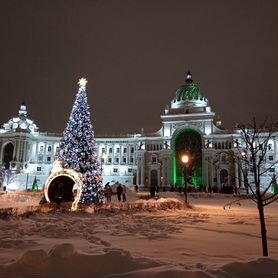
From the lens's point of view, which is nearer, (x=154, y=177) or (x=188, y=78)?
(x=154, y=177)

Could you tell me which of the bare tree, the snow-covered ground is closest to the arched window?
the bare tree

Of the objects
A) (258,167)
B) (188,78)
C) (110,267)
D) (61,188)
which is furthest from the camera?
(188,78)

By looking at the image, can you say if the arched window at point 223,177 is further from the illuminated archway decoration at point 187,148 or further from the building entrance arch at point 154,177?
the building entrance arch at point 154,177

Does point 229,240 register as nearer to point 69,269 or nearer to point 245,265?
point 245,265

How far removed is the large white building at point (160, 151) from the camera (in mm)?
73812

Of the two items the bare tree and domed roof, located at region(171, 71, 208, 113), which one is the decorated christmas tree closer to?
the bare tree

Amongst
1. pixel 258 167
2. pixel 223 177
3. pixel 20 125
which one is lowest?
pixel 258 167

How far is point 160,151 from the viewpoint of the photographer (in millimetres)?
80000

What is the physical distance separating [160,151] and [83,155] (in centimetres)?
5778

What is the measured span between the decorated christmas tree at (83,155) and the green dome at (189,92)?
67123 mm

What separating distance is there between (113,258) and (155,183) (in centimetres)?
7475

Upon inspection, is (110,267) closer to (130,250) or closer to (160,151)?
(130,250)

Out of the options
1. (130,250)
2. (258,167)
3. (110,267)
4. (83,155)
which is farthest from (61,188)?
(110,267)

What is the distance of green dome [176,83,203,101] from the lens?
88188 mm
